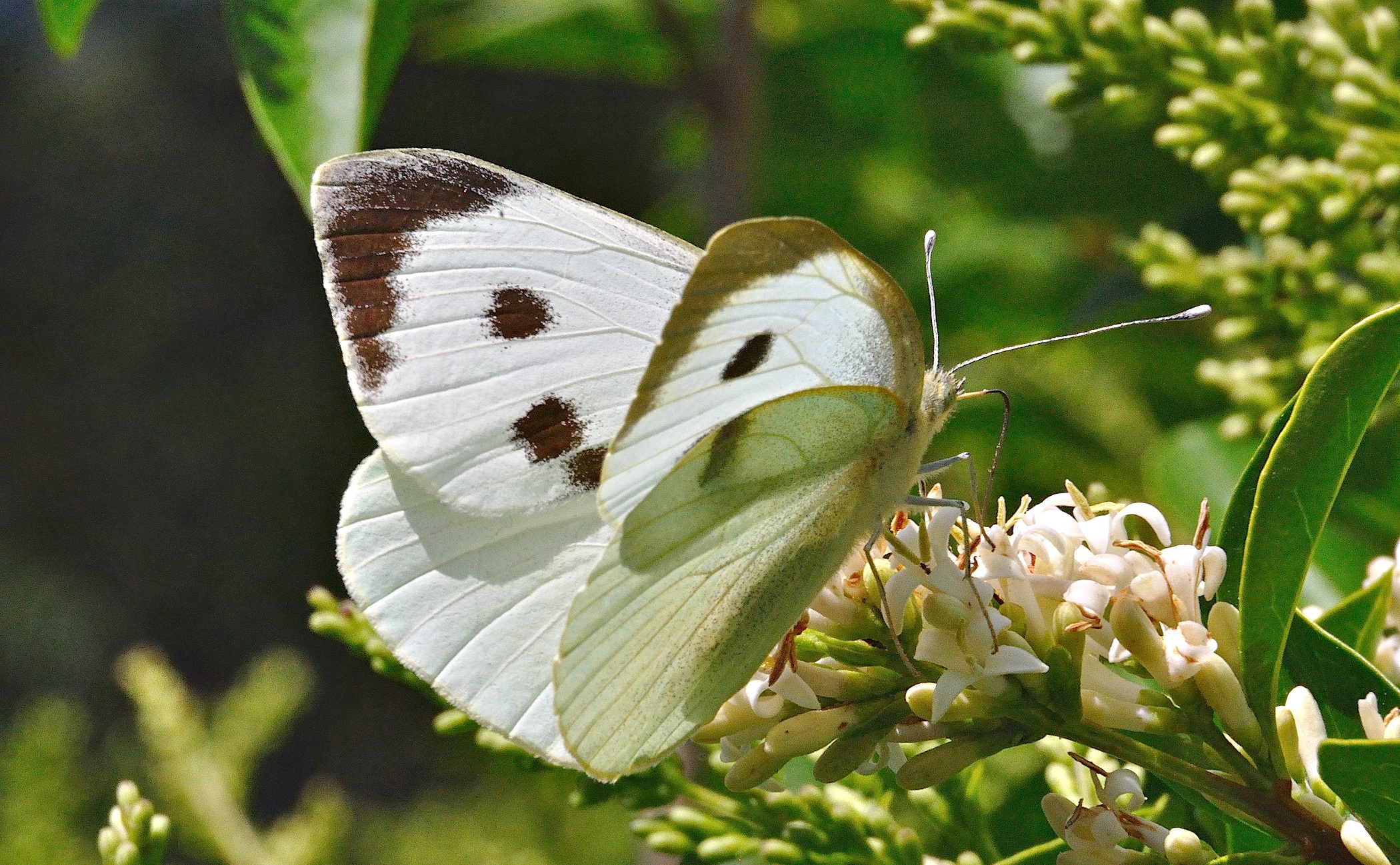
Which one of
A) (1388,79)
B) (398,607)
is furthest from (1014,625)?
(1388,79)

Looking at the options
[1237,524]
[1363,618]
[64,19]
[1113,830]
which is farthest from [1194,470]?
[64,19]

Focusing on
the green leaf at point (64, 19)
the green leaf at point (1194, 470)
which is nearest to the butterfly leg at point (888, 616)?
the green leaf at point (1194, 470)

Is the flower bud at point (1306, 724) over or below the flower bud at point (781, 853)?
over

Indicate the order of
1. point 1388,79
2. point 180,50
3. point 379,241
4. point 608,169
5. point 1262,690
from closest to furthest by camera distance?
1. point 1262,690
2. point 379,241
3. point 1388,79
4. point 608,169
5. point 180,50

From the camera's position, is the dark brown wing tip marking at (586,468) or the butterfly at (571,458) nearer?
the butterfly at (571,458)

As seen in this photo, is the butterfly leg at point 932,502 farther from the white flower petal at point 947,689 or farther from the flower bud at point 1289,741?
the flower bud at point 1289,741

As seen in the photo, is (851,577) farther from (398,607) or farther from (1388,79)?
(1388,79)

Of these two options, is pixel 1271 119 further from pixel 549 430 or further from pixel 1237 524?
pixel 549 430
